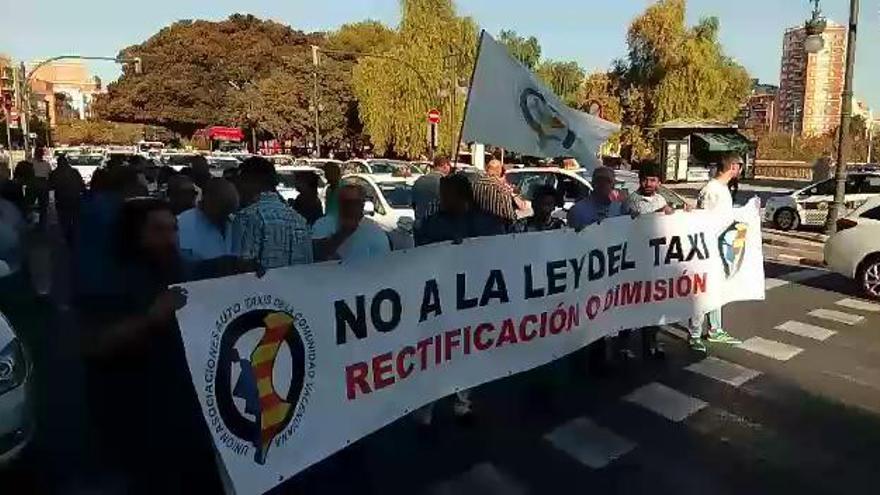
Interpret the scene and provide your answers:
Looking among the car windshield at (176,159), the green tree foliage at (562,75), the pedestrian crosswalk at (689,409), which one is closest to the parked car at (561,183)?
the pedestrian crosswalk at (689,409)

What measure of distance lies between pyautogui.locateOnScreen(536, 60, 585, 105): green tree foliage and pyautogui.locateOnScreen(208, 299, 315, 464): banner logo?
214ft

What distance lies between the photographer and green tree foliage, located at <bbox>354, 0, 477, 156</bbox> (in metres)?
40.4

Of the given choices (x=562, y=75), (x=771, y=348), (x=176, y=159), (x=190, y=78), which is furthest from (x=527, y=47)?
(x=771, y=348)

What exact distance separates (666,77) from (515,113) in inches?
1502

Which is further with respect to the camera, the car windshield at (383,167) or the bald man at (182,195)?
the car windshield at (383,167)

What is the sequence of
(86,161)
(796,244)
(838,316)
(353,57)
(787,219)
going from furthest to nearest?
(353,57), (86,161), (787,219), (796,244), (838,316)

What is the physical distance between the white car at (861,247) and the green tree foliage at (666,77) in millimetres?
32484

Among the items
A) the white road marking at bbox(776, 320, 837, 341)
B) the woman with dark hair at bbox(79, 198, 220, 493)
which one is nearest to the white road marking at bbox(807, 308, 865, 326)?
the white road marking at bbox(776, 320, 837, 341)

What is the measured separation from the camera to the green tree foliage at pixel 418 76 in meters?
40.4

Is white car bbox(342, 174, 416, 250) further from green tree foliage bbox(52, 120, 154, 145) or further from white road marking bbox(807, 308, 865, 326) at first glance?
green tree foliage bbox(52, 120, 154, 145)

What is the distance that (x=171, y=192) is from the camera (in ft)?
20.2

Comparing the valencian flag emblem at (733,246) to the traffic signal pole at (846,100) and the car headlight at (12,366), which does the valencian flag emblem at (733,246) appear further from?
the traffic signal pole at (846,100)

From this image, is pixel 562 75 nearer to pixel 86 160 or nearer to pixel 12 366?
pixel 86 160

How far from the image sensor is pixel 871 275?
1017 cm
